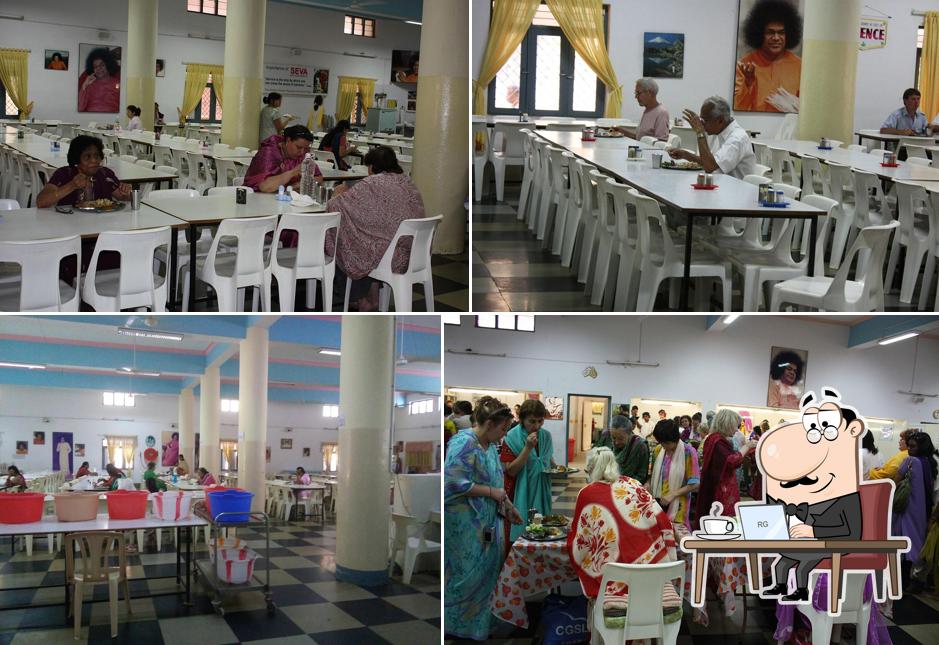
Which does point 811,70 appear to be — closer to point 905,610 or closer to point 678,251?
point 678,251

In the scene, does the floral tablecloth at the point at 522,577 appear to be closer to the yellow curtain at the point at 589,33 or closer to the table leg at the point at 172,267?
the table leg at the point at 172,267

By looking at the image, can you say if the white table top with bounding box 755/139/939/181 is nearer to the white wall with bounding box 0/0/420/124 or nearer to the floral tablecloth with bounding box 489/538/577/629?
the floral tablecloth with bounding box 489/538/577/629

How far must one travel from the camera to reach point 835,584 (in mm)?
4277

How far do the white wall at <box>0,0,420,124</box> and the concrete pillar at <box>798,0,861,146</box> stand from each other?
693 inches

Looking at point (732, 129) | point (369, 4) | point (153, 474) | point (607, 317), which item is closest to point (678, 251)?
point (607, 317)

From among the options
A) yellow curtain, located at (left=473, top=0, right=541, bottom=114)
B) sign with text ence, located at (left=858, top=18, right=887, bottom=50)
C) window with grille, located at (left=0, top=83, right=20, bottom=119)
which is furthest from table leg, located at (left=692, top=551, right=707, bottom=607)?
A: window with grille, located at (left=0, top=83, right=20, bottom=119)

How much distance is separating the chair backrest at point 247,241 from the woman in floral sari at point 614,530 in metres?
2.45

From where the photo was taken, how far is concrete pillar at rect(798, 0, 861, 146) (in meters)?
11.0

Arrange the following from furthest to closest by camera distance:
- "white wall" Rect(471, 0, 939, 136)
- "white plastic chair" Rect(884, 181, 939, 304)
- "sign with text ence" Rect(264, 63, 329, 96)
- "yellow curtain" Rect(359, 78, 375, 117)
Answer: "yellow curtain" Rect(359, 78, 375, 117) → "sign with text ence" Rect(264, 63, 329, 96) → "white wall" Rect(471, 0, 939, 136) → "white plastic chair" Rect(884, 181, 939, 304)

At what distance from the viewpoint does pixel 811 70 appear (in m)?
11.2

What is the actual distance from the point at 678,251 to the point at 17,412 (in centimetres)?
391

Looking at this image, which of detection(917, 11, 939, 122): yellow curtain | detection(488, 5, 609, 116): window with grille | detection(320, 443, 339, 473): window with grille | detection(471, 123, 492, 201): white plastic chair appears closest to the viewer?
detection(320, 443, 339, 473): window with grille

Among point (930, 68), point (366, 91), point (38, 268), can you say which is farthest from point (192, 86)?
point (38, 268)

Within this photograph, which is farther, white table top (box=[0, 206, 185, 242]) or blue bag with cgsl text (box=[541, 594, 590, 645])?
white table top (box=[0, 206, 185, 242])
